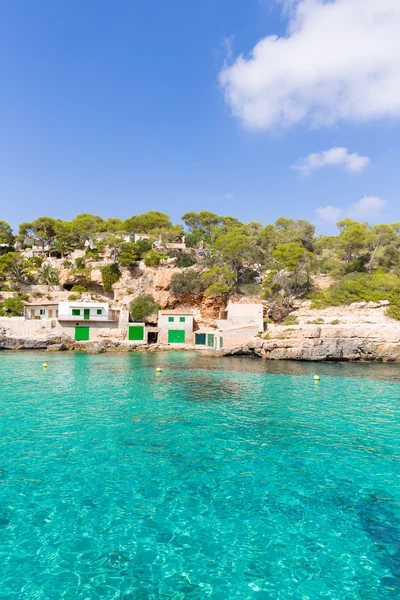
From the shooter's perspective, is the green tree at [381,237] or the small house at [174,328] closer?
the small house at [174,328]

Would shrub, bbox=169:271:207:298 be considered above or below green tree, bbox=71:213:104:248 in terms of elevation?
below

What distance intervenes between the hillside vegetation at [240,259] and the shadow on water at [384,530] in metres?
36.0

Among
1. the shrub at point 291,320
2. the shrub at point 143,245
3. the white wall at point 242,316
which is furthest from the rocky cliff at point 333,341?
the shrub at point 143,245

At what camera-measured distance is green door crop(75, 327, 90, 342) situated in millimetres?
44406

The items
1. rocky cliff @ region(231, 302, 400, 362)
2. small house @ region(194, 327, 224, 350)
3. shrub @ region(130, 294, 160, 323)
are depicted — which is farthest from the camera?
shrub @ region(130, 294, 160, 323)

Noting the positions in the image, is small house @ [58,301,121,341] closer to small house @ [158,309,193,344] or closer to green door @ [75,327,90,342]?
green door @ [75,327,90,342]

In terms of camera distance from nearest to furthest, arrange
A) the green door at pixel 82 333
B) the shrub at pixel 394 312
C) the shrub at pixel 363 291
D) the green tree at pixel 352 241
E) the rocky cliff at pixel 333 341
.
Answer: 1. the rocky cliff at pixel 333 341
2. the shrub at pixel 394 312
3. the shrub at pixel 363 291
4. the green door at pixel 82 333
5. the green tree at pixel 352 241

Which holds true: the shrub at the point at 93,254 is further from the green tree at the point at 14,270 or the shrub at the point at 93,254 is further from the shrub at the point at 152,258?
the green tree at the point at 14,270

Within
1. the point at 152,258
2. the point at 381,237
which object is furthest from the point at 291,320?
the point at 152,258

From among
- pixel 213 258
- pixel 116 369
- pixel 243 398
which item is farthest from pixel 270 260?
pixel 243 398

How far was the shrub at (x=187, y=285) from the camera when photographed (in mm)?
50594

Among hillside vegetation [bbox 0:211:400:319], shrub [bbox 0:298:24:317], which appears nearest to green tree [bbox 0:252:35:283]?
hillside vegetation [bbox 0:211:400:319]

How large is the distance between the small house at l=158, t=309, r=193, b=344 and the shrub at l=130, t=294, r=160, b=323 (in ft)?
11.2

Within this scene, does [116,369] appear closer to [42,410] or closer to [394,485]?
[42,410]
